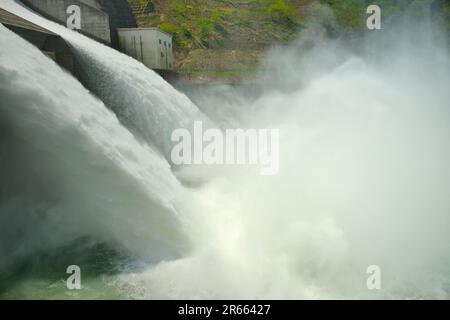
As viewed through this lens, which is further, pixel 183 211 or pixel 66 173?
pixel 183 211

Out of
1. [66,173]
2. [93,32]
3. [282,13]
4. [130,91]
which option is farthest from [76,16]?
[282,13]

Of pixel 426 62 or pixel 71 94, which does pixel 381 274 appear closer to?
pixel 71 94

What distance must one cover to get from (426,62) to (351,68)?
4.90m

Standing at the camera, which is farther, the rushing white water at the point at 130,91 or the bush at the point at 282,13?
the bush at the point at 282,13

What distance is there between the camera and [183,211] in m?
7.20

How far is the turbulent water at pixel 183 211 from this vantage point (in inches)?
234

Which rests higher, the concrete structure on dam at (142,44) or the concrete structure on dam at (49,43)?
the concrete structure on dam at (142,44)

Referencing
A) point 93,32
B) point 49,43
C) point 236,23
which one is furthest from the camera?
point 236,23

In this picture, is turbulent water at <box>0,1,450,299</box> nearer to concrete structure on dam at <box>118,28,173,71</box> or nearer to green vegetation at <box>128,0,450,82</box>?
concrete structure on dam at <box>118,28,173,71</box>

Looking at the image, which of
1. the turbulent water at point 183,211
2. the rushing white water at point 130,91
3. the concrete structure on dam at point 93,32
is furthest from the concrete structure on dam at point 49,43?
the turbulent water at point 183,211

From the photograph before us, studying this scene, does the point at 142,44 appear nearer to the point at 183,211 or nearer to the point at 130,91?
the point at 130,91

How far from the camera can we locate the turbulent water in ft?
19.5

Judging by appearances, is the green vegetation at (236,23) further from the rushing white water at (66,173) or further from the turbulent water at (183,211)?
the rushing white water at (66,173)
